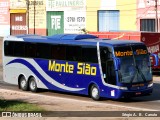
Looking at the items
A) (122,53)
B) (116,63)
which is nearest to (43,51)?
(122,53)

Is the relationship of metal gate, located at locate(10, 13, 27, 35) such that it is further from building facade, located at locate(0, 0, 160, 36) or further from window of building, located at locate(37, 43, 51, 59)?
window of building, located at locate(37, 43, 51, 59)

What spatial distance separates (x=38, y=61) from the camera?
85.1ft

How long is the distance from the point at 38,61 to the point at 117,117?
10.6m

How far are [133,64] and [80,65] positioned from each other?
2736mm

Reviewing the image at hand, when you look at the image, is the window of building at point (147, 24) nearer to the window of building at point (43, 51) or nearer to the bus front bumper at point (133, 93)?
the window of building at point (43, 51)

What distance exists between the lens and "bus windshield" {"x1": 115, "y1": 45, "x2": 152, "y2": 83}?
2150 centimetres

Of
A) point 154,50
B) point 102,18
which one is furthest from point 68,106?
point 102,18

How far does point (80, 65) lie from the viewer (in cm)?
2341

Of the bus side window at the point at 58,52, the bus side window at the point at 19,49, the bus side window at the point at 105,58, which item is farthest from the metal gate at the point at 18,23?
the bus side window at the point at 105,58

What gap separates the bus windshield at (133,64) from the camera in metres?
21.5

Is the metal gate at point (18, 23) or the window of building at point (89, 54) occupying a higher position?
the metal gate at point (18, 23)

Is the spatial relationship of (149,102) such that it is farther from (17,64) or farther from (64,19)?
(64,19)

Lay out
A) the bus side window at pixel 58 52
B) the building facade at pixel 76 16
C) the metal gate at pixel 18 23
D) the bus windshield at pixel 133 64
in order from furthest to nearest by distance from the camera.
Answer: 1. the metal gate at pixel 18 23
2. the building facade at pixel 76 16
3. the bus side window at pixel 58 52
4. the bus windshield at pixel 133 64

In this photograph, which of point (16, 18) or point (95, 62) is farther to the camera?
point (16, 18)
